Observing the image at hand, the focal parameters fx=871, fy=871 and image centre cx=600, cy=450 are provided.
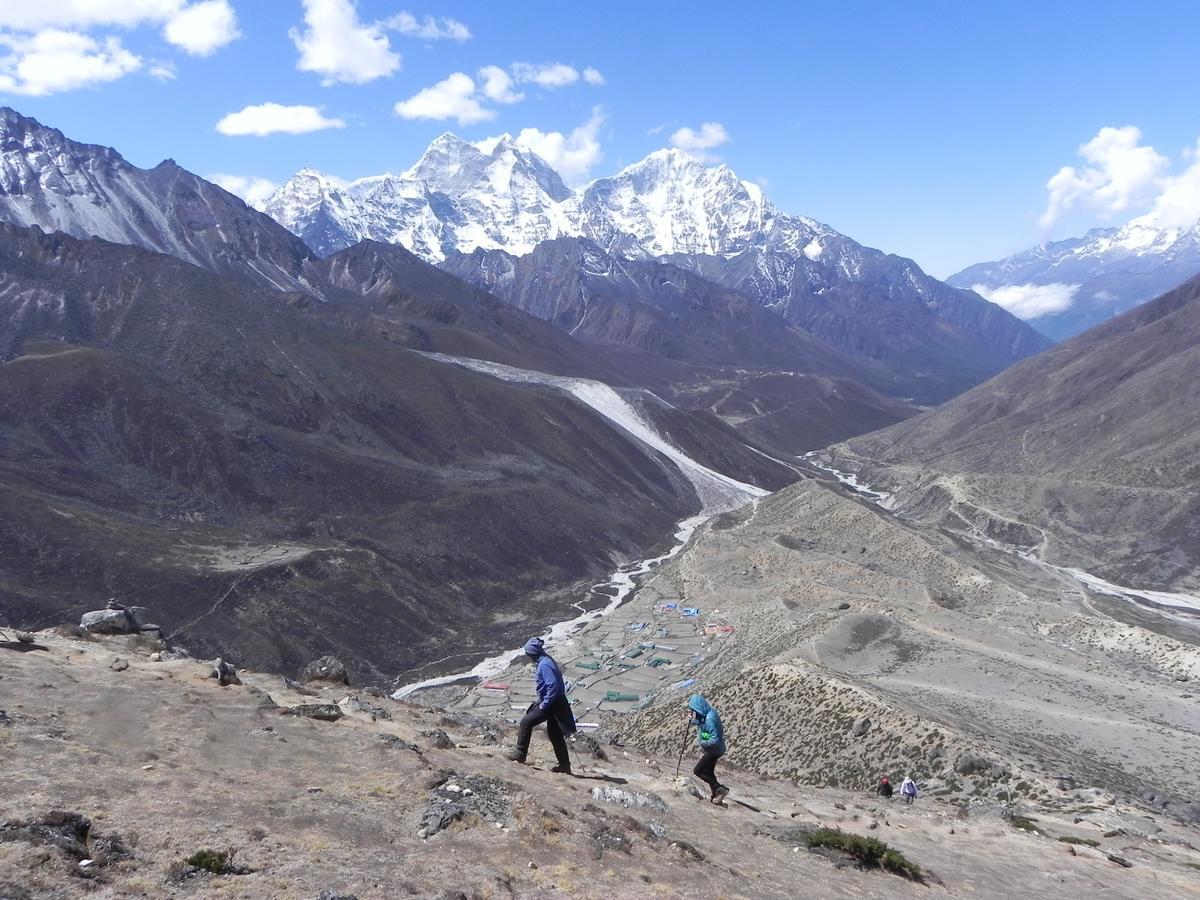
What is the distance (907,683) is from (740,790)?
29768mm

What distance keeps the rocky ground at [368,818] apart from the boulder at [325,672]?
1606mm

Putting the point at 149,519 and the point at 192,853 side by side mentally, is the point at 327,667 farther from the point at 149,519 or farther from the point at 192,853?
the point at 149,519

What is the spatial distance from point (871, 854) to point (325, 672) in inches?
714

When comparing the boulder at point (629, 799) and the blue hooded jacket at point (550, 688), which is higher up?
the blue hooded jacket at point (550, 688)

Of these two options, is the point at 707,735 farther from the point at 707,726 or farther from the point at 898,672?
the point at 898,672

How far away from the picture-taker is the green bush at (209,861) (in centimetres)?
1207

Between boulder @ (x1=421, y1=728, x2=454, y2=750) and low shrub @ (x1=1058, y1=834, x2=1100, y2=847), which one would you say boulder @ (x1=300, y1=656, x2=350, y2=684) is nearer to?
boulder @ (x1=421, y1=728, x2=454, y2=750)

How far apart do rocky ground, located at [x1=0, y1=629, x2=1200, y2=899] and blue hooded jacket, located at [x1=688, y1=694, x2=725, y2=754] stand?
4.74 ft

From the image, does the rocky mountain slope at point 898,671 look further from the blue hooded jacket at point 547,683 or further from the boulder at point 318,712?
the boulder at point 318,712

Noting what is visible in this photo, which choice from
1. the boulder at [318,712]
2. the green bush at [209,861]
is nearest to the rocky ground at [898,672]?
the boulder at [318,712]

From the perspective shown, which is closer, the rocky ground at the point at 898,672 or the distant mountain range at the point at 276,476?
the rocky ground at the point at 898,672

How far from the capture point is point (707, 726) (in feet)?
65.8

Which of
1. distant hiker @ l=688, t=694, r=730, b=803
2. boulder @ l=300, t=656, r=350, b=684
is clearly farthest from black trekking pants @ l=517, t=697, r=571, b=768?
boulder @ l=300, t=656, r=350, b=684

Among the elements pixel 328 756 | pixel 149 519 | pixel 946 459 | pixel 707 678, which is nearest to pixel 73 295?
pixel 149 519
